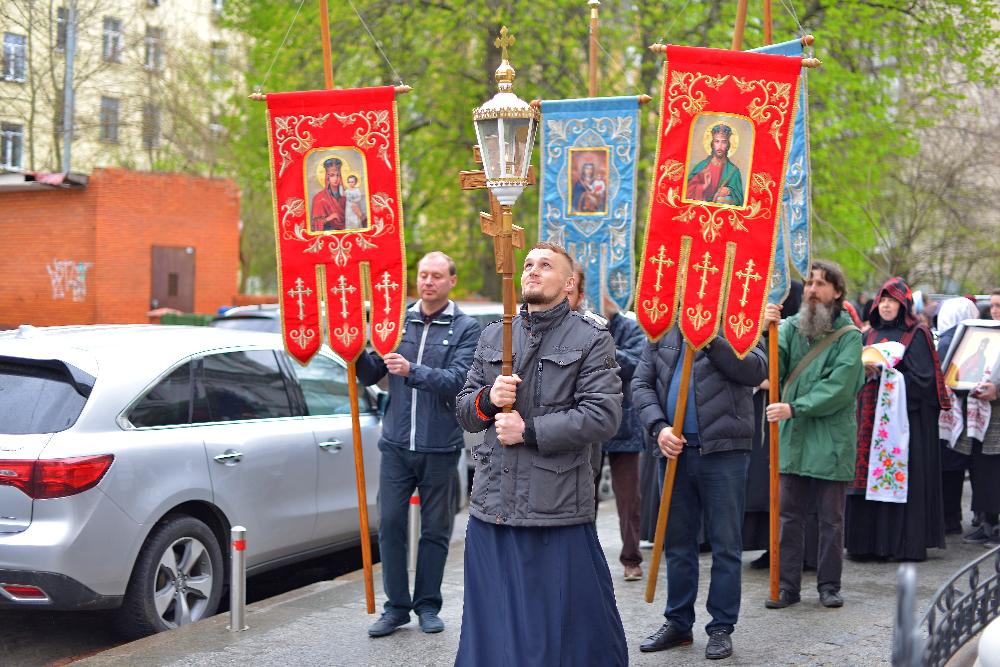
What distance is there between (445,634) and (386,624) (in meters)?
0.32

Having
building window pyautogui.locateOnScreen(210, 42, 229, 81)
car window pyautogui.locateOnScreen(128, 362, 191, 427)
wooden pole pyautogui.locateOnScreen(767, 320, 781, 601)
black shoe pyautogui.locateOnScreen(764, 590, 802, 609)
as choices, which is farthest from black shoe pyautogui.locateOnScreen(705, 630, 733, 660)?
building window pyautogui.locateOnScreen(210, 42, 229, 81)

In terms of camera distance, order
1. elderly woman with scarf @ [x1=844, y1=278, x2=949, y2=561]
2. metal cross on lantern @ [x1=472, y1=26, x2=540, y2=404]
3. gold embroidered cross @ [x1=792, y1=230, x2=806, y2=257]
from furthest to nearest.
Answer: elderly woman with scarf @ [x1=844, y1=278, x2=949, y2=561] < gold embroidered cross @ [x1=792, y1=230, x2=806, y2=257] < metal cross on lantern @ [x1=472, y1=26, x2=540, y2=404]

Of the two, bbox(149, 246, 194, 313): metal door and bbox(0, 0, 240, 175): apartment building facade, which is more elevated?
bbox(0, 0, 240, 175): apartment building facade

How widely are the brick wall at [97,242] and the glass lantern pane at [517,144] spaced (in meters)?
17.9

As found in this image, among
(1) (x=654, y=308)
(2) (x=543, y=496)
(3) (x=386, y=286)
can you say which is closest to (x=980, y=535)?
(1) (x=654, y=308)

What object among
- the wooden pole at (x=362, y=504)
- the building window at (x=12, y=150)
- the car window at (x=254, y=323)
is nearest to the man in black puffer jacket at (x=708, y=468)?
the wooden pole at (x=362, y=504)

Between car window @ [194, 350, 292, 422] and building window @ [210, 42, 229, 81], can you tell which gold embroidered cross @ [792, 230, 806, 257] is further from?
building window @ [210, 42, 229, 81]

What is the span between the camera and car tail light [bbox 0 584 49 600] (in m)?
5.86

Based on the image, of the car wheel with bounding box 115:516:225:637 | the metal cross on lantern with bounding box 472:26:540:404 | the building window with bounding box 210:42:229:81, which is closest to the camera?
the metal cross on lantern with bounding box 472:26:540:404

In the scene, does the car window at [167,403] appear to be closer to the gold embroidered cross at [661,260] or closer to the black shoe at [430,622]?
the black shoe at [430,622]

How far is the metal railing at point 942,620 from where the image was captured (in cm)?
302

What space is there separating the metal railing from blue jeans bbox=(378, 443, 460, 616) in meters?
2.67

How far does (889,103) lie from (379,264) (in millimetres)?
14958

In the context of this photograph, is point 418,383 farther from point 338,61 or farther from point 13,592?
point 338,61
